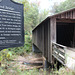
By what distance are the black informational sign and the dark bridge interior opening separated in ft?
23.3

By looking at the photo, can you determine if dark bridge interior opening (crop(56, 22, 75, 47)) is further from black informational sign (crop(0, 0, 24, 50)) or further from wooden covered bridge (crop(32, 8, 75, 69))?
black informational sign (crop(0, 0, 24, 50))

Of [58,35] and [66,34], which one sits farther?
[58,35]

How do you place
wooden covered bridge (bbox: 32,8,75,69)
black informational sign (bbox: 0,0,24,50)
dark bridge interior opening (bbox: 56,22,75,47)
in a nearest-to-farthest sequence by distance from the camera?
black informational sign (bbox: 0,0,24,50) < wooden covered bridge (bbox: 32,8,75,69) < dark bridge interior opening (bbox: 56,22,75,47)

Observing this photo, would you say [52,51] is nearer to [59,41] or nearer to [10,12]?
[10,12]

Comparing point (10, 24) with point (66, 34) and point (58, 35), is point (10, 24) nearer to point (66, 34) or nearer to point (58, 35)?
point (66, 34)

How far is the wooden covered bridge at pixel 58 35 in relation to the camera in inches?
198

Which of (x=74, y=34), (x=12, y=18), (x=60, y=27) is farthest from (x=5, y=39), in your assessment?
(x=60, y=27)

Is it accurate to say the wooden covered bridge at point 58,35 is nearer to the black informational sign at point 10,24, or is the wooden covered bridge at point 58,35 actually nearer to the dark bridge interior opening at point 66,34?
the dark bridge interior opening at point 66,34

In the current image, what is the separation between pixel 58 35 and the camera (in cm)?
1245

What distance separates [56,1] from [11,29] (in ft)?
154

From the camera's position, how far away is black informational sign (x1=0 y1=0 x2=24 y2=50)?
3.03 metres

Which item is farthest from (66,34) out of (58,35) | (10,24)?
(10,24)

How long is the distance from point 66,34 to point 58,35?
1683 mm

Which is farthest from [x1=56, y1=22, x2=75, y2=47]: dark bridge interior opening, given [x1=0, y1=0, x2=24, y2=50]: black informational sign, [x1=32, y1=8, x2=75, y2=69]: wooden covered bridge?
[x1=0, y1=0, x2=24, y2=50]: black informational sign
